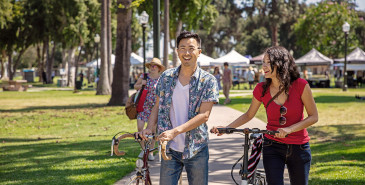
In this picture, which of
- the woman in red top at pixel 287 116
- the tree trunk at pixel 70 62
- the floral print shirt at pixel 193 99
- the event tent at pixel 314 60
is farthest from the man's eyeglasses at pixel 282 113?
the tree trunk at pixel 70 62

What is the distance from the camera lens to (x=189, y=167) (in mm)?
4035

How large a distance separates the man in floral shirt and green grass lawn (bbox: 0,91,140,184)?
3262 millimetres

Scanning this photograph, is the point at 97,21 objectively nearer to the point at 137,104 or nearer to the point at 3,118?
the point at 3,118

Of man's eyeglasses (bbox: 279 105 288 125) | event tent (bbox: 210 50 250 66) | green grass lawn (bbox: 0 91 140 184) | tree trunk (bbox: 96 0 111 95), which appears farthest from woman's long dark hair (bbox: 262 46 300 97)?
event tent (bbox: 210 50 250 66)

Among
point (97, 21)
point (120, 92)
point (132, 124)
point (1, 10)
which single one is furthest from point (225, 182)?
point (97, 21)

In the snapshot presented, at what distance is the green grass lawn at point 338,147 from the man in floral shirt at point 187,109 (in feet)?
11.2

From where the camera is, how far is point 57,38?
4778 centimetres

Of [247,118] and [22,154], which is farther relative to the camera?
[22,154]

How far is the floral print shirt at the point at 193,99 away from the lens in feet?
12.9

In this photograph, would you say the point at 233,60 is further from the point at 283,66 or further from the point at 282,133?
the point at 282,133

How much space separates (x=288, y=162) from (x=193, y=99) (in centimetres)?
103

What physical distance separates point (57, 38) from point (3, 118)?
31393 mm

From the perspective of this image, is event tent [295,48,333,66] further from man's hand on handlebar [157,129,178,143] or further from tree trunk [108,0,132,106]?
man's hand on handlebar [157,129,178,143]

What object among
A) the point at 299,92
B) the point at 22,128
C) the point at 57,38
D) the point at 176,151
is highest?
the point at 57,38
